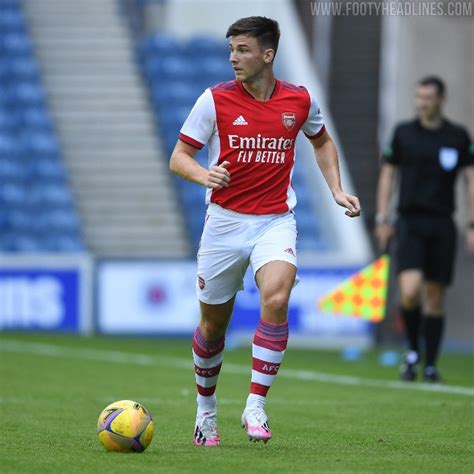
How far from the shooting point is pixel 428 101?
36.6 ft

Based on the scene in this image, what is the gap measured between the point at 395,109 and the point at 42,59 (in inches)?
221

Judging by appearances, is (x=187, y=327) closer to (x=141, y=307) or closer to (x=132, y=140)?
(x=141, y=307)

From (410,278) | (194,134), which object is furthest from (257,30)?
(410,278)

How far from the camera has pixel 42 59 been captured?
862 inches

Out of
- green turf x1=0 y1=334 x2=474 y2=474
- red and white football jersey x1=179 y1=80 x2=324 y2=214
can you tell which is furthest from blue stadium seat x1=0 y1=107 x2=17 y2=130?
red and white football jersey x1=179 y1=80 x2=324 y2=214

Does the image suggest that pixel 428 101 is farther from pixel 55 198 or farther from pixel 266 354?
pixel 55 198

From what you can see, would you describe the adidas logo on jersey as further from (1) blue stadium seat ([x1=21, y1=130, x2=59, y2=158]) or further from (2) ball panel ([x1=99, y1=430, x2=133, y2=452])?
(1) blue stadium seat ([x1=21, y1=130, x2=59, y2=158])

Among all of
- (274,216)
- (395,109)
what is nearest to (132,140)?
(395,109)

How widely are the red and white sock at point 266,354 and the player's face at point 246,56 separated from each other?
3.89ft

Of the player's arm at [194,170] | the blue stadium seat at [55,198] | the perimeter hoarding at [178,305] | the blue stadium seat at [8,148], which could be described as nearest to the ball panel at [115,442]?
the player's arm at [194,170]

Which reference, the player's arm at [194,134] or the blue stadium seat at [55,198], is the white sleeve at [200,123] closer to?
the player's arm at [194,134]

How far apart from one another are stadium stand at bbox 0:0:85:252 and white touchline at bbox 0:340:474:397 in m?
3.25

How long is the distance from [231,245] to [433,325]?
16.0 ft

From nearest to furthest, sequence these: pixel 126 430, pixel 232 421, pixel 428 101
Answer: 1. pixel 126 430
2. pixel 232 421
3. pixel 428 101
